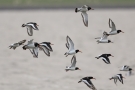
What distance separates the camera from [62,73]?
1165 inches

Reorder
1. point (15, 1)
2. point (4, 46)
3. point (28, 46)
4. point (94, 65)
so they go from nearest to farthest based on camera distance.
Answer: point (28, 46) → point (94, 65) → point (4, 46) → point (15, 1)

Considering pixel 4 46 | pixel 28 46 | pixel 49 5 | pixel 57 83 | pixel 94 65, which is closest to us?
pixel 28 46

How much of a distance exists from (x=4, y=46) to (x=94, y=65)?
53.4ft

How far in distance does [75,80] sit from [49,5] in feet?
231

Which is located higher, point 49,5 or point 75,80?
point 49,5

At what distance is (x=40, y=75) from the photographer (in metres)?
28.8

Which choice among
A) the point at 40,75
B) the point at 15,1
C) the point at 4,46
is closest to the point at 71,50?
the point at 40,75

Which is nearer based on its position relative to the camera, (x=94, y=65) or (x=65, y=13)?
(x=94, y=65)

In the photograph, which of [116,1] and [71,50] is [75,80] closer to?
[71,50]

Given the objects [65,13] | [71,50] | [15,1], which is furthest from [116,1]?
[71,50]

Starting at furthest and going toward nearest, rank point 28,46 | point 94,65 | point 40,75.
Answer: point 94,65 < point 40,75 < point 28,46

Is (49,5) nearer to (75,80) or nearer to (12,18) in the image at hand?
(12,18)

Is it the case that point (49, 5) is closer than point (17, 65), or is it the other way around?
point (17, 65)

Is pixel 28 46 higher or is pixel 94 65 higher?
pixel 28 46
